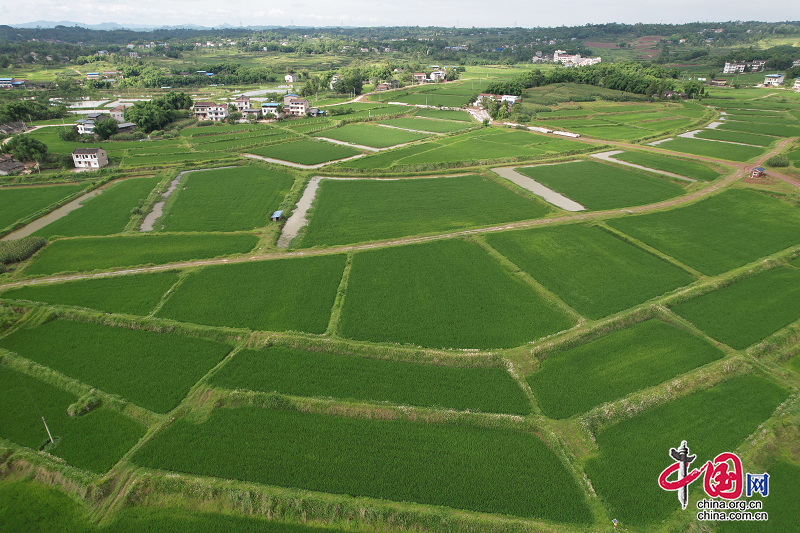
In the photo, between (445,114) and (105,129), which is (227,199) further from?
(445,114)

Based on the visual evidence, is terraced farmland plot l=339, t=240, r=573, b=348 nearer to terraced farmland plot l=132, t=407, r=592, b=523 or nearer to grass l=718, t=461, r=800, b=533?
terraced farmland plot l=132, t=407, r=592, b=523

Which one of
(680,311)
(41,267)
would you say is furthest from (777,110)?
(41,267)

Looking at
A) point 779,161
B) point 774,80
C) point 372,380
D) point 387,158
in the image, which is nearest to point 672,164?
point 779,161

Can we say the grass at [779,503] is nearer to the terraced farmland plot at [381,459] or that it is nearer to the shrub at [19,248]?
the terraced farmland plot at [381,459]

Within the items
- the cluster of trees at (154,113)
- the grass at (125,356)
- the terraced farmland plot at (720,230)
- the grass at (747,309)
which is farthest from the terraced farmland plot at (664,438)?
the cluster of trees at (154,113)

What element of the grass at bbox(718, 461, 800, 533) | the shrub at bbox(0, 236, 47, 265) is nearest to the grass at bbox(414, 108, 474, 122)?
the shrub at bbox(0, 236, 47, 265)
